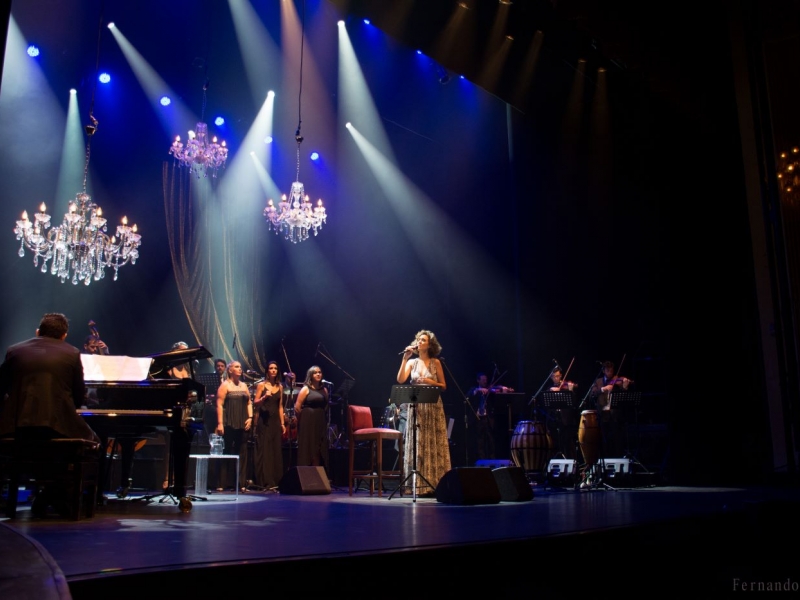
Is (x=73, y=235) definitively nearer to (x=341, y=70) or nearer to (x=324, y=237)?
(x=324, y=237)

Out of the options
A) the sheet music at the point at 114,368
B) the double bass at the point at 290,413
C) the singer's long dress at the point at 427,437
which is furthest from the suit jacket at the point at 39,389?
the double bass at the point at 290,413

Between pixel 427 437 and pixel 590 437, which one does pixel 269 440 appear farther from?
pixel 590 437

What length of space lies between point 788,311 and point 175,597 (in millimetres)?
5539

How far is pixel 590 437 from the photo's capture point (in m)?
8.04

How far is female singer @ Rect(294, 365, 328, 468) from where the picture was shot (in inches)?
348

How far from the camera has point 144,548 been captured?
8.46 ft

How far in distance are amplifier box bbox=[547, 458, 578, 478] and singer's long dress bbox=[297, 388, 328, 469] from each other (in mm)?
2982

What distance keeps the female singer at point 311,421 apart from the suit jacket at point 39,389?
4580 mm

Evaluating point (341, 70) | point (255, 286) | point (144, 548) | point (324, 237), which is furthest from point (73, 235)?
point (144, 548)

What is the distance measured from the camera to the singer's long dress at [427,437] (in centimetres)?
681

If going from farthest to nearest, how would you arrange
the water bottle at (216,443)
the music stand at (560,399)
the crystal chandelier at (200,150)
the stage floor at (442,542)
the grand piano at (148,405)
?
the crystal chandelier at (200,150) → the music stand at (560,399) → the water bottle at (216,443) → the grand piano at (148,405) → the stage floor at (442,542)

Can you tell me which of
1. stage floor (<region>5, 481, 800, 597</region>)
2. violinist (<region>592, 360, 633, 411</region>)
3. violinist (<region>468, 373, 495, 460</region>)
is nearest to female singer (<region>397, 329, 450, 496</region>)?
stage floor (<region>5, 481, 800, 597</region>)

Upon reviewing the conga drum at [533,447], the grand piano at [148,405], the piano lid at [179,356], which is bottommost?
the conga drum at [533,447]

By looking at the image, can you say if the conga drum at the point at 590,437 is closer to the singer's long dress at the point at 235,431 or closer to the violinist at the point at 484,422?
the violinist at the point at 484,422
